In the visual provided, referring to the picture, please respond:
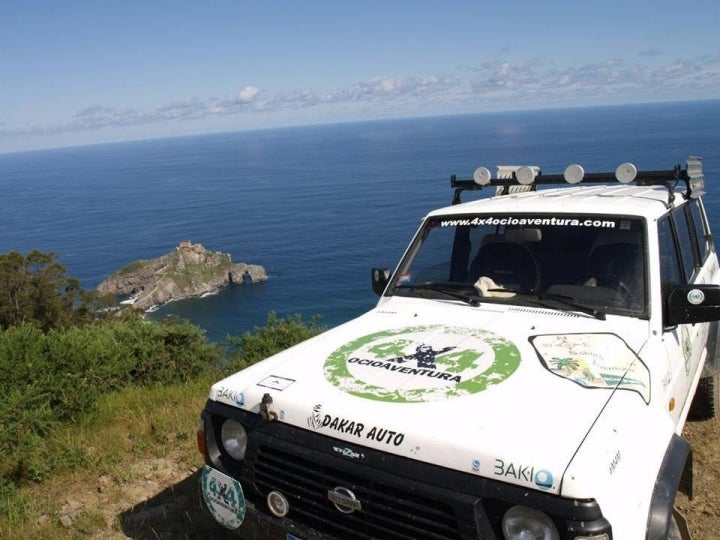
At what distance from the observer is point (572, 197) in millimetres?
4668

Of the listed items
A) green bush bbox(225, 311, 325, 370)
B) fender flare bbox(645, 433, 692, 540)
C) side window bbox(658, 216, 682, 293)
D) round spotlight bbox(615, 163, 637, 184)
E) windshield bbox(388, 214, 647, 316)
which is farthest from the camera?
green bush bbox(225, 311, 325, 370)

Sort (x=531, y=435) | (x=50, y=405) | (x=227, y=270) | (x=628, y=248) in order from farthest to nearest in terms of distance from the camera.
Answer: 1. (x=227, y=270)
2. (x=50, y=405)
3. (x=628, y=248)
4. (x=531, y=435)

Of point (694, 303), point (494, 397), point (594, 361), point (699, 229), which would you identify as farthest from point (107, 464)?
point (699, 229)

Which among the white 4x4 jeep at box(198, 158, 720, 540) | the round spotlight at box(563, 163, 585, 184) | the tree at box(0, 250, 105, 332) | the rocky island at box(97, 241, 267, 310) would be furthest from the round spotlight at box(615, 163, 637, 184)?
the rocky island at box(97, 241, 267, 310)

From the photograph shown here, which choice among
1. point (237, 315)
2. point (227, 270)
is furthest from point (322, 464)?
point (227, 270)

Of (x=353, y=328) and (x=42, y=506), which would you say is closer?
(x=353, y=328)

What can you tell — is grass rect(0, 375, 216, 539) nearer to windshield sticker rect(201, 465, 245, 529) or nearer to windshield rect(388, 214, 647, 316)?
windshield sticker rect(201, 465, 245, 529)

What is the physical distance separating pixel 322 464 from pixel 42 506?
9.23ft

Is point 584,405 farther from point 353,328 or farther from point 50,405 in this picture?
point 50,405

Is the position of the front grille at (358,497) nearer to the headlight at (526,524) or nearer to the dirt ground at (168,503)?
the headlight at (526,524)

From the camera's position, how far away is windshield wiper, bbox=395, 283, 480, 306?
157 inches

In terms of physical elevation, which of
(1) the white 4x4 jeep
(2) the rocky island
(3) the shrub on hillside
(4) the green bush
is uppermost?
(1) the white 4x4 jeep

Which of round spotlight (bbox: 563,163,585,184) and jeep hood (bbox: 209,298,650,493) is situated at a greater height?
round spotlight (bbox: 563,163,585,184)

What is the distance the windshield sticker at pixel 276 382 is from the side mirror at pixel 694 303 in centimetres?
225
